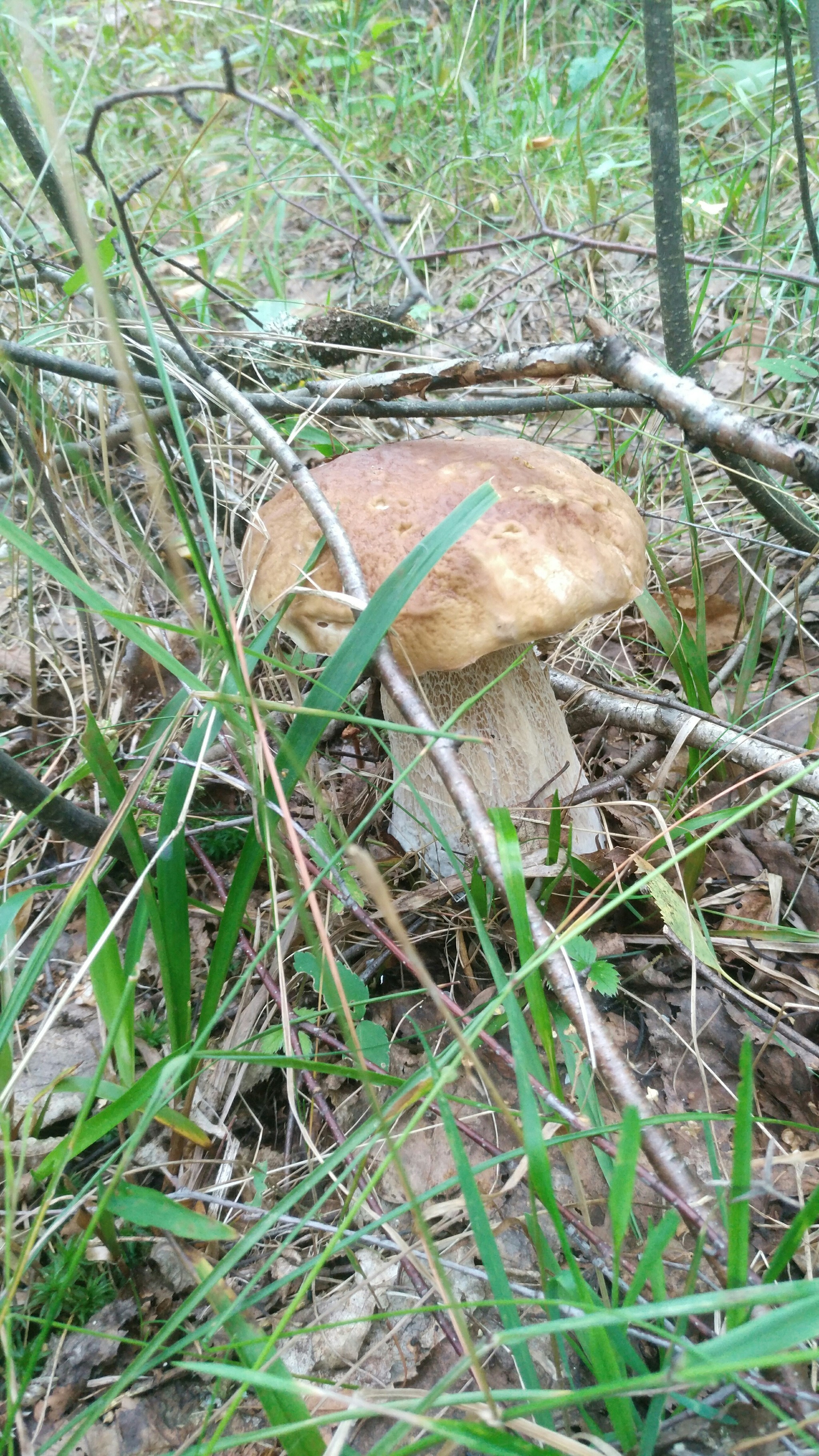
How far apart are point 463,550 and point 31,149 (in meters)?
1.58

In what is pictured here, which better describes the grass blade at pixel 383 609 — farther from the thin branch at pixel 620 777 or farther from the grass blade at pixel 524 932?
the thin branch at pixel 620 777

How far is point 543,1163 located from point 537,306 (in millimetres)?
3477

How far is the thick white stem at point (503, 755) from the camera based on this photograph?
1.74 metres

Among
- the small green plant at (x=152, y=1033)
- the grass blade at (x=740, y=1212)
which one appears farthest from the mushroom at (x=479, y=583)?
the grass blade at (x=740, y=1212)

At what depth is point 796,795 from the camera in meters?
1.65

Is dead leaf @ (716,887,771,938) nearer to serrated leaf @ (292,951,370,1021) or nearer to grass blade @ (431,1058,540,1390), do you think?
serrated leaf @ (292,951,370,1021)

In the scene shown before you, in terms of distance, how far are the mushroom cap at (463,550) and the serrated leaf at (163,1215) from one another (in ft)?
2.85

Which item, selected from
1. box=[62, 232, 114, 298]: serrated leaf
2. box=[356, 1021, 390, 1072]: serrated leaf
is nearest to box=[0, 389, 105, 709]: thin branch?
box=[62, 232, 114, 298]: serrated leaf

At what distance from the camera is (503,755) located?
5.80ft

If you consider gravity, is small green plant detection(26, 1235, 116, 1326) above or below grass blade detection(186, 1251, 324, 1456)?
below

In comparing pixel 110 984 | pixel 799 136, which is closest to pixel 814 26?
pixel 799 136

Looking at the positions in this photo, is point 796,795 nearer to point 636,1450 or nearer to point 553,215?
point 636,1450

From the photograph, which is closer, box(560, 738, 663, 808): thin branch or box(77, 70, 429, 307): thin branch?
box(77, 70, 429, 307): thin branch

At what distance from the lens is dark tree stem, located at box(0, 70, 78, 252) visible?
1.78 m
